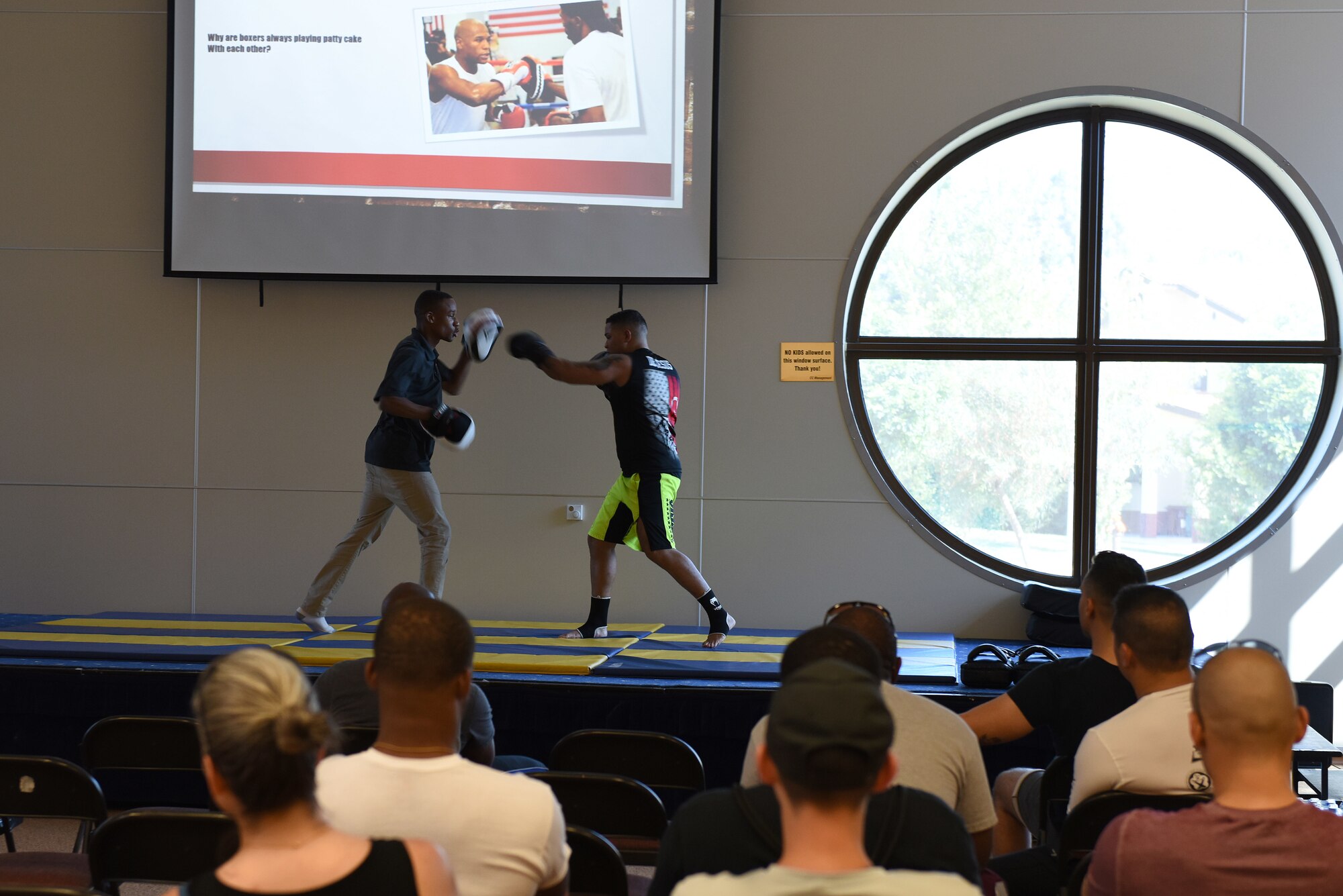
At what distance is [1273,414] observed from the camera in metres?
6.03

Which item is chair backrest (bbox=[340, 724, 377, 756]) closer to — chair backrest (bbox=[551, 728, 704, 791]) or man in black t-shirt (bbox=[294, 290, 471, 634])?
chair backrest (bbox=[551, 728, 704, 791])

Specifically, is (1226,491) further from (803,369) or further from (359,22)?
(359,22)

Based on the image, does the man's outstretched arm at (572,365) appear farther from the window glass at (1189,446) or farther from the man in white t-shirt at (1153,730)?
the man in white t-shirt at (1153,730)

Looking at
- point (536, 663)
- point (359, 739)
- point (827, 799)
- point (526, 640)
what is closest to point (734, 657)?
point (536, 663)

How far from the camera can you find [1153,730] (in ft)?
7.82

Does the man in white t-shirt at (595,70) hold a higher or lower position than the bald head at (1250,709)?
higher

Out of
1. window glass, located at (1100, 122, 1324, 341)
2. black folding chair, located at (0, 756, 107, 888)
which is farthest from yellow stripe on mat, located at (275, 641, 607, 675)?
window glass, located at (1100, 122, 1324, 341)

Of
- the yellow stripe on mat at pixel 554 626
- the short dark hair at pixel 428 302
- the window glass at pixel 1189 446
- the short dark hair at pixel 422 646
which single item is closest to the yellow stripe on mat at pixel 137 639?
the yellow stripe on mat at pixel 554 626

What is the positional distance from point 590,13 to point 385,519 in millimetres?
2846

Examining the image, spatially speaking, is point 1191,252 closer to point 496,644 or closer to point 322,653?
point 496,644

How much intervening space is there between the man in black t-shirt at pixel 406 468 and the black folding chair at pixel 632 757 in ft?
8.13

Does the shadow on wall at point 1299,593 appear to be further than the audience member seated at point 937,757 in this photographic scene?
Yes

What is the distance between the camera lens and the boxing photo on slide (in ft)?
19.6

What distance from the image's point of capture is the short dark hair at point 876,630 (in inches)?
92.0
